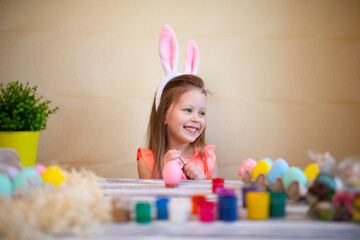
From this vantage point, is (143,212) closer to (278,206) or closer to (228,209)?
(228,209)

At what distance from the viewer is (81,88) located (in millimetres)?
1539

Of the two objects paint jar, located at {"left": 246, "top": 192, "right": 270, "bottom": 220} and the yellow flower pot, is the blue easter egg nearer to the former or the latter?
paint jar, located at {"left": 246, "top": 192, "right": 270, "bottom": 220}

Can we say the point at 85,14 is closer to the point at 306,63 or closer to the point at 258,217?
the point at 306,63

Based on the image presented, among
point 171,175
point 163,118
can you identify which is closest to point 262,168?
point 171,175

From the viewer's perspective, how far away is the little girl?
138cm

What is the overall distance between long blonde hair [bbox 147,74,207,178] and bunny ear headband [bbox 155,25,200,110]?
0.03 meters

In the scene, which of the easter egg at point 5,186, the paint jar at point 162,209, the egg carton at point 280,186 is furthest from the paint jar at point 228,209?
the easter egg at point 5,186

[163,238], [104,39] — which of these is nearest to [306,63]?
[104,39]

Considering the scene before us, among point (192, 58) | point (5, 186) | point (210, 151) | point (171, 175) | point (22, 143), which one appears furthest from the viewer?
point (210, 151)

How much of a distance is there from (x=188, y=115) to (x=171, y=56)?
10.3 inches

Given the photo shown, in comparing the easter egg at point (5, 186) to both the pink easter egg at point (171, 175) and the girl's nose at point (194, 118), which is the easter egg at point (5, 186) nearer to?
the pink easter egg at point (171, 175)

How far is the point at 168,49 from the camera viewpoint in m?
1.39

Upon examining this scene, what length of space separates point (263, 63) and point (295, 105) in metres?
0.25

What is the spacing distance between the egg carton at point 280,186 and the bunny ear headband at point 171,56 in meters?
0.59
